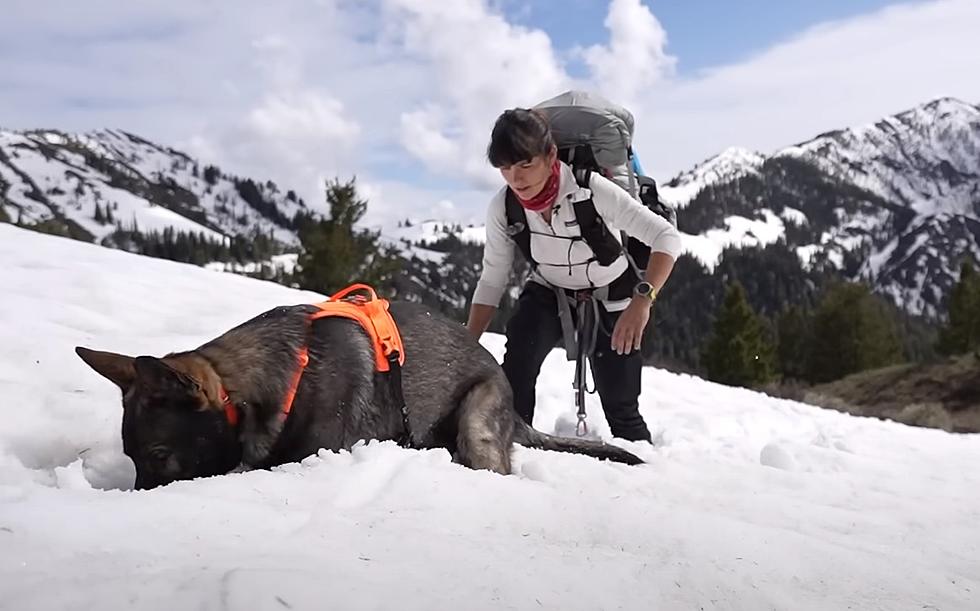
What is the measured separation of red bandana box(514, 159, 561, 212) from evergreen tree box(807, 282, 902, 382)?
50.4 m

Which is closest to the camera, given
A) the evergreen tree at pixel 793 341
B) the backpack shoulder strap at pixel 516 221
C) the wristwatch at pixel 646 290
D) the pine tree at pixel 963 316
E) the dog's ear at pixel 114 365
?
the dog's ear at pixel 114 365

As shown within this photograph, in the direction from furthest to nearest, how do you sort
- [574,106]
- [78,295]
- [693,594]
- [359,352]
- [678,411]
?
[678,411] < [78,295] < [574,106] < [359,352] < [693,594]

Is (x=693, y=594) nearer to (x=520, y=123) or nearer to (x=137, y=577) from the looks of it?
(x=137, y=577)

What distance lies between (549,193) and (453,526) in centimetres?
286

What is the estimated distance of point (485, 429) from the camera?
4.33m

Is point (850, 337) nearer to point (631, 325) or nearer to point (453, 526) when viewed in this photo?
point (631, 325)

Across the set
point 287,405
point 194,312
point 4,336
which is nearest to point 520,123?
point 287,405

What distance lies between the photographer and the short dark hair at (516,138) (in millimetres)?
4617

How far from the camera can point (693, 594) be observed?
6.97 feet

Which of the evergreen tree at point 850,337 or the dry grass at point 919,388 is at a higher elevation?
the evergreen tree at point 850,337

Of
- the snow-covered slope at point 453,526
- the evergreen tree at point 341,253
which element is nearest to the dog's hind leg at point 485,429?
the snow-covered slope at point 453,526

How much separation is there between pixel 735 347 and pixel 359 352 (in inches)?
1708

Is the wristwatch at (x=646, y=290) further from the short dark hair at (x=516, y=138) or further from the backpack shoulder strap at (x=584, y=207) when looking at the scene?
the short dark hair at (x=516, y=138)

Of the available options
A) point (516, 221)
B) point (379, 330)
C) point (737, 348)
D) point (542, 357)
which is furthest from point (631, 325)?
point (737, 348)
